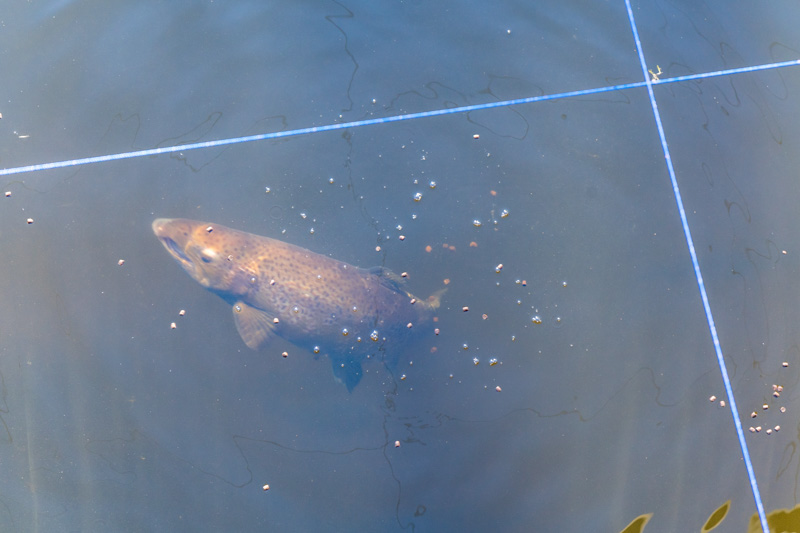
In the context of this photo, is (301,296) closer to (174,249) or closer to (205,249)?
(205,249)

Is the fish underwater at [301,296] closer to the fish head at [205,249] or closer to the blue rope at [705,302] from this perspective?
the fish head at [205,249]

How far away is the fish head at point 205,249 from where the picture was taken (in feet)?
13.2

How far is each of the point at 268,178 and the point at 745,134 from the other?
3.61 meters

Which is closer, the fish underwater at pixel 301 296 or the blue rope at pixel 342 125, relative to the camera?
the fish underwater at pixel 301 296

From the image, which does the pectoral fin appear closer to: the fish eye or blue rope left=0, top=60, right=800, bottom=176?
the fish eye

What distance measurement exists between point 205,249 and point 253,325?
61 cm

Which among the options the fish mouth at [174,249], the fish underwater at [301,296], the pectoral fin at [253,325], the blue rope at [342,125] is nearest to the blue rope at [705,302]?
the blue rope at [342,125]

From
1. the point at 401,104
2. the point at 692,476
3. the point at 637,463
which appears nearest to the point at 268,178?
the point at 401,104

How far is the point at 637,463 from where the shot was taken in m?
3.96

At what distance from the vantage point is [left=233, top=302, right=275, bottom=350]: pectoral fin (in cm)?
399

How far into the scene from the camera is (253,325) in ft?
13.1

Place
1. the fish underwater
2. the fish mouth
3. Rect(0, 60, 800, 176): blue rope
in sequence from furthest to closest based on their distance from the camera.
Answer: Rect(0, 60, 800, 176): blue rope
the fish mouth
the fish underwater

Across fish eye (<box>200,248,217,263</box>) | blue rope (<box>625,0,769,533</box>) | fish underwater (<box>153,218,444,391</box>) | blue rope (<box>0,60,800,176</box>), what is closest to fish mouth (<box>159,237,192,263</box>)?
fish underwater (<box>153,218,444,391</box>)

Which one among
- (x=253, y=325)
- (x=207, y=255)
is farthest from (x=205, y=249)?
(x=253, y=325)
